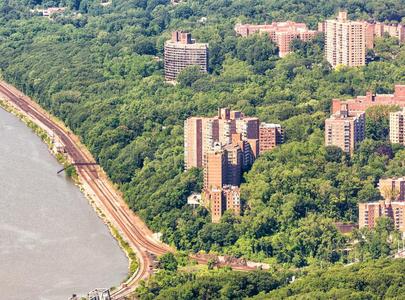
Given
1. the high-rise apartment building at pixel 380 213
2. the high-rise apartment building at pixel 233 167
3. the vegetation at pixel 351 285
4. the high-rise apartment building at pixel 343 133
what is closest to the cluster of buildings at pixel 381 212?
the high-rise apartment building at pixel 380 213

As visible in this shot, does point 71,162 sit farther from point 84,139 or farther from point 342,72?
point 342,72

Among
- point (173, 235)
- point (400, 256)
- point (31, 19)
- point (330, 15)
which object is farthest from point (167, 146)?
point (31, 19)

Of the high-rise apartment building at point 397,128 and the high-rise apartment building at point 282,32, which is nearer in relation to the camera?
the high-rise apartment building at point 397,128

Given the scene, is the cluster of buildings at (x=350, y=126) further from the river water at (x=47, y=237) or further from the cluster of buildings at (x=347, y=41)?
the cluster of buildings at (x=347, y=41)

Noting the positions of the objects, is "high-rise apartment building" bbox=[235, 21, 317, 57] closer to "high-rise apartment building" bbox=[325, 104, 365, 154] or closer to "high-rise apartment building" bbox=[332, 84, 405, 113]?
"high-rise apartment building" bbox=[332, 84, 405, 113]

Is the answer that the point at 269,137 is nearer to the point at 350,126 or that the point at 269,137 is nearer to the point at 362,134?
the point at 350,126
